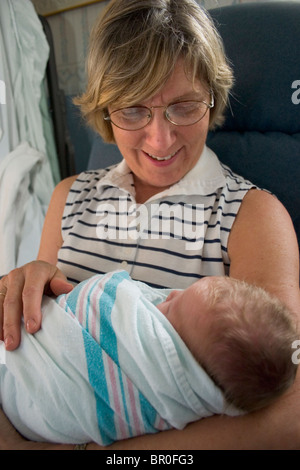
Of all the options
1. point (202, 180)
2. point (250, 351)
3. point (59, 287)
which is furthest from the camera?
point (202, 180)

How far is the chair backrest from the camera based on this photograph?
1.21 meters

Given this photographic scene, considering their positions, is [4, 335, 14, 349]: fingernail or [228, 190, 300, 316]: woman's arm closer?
[4, 335, 14, 349]: fingernail

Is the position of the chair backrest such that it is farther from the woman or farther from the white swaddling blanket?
the white swaddling blanket

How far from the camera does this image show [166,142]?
1.06 m

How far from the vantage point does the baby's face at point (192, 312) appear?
28.0 inches

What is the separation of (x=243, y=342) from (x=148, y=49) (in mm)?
733

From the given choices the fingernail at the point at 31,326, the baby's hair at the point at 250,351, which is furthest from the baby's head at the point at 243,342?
the fingernail at the point at 31,326

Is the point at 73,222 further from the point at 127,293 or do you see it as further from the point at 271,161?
the point at 271,161

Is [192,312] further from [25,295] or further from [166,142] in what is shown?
[166,142]

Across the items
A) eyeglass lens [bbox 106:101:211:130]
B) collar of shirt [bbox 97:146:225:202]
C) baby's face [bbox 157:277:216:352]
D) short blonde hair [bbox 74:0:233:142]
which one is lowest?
baby's face [bbox 157:277:216:352]

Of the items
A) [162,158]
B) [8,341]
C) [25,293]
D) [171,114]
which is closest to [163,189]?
[162,158]

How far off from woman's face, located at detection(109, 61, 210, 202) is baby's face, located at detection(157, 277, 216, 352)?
1.47ft

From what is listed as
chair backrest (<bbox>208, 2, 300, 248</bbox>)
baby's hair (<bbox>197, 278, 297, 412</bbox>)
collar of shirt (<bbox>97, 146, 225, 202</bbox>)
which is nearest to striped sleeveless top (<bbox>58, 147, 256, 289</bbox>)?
collar of shirt (<bbox>97, 146, 225, 202</bbox>)

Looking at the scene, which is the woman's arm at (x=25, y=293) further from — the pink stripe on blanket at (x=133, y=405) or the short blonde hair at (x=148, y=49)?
the short blonde hair at (x=148, y=49)
